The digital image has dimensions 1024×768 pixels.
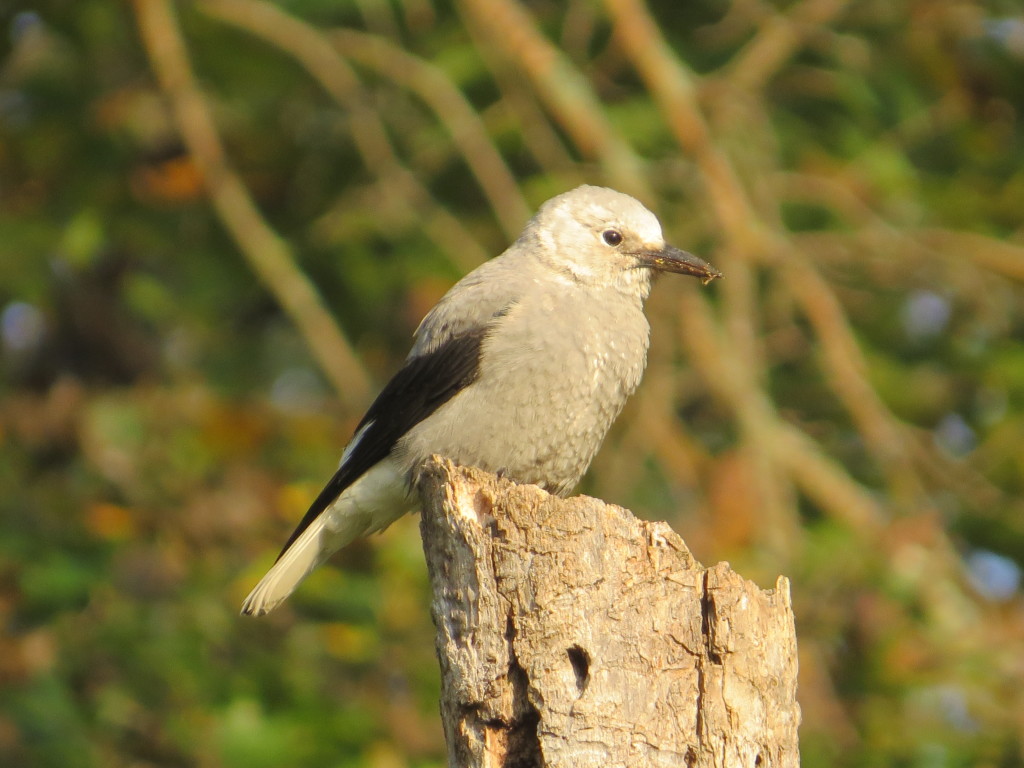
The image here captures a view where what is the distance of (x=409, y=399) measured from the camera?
5.32 meters

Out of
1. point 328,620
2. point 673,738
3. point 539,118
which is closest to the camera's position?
point 673,738

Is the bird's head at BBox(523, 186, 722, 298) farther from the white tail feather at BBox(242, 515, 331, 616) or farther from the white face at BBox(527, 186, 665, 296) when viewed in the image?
the white tail feather at BBox(242, 515, 331, 616)

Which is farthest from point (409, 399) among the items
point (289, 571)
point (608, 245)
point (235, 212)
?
point (235, 212)

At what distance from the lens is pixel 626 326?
17.4 ft

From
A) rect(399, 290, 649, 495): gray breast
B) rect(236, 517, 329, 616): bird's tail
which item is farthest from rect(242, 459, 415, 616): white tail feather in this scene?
rect(399, 290, 649, 495): gray breast

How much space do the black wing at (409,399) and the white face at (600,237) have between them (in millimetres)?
600

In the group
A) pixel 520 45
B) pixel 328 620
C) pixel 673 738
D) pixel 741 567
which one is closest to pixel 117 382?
pixel 328 620

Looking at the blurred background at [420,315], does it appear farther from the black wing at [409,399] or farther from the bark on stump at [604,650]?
the bark on stump at [604,650]

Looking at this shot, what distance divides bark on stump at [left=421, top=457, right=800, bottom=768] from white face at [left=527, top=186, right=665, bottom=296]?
2.17m

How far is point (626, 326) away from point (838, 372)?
7.03 ft

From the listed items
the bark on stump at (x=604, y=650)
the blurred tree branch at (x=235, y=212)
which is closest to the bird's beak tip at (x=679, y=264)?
the blurred tree branch at (x=235, y=212)

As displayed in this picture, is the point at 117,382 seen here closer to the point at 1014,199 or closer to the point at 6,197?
the point at 6,197

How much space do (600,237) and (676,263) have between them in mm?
328

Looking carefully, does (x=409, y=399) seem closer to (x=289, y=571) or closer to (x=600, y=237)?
(x=289, y=571)
